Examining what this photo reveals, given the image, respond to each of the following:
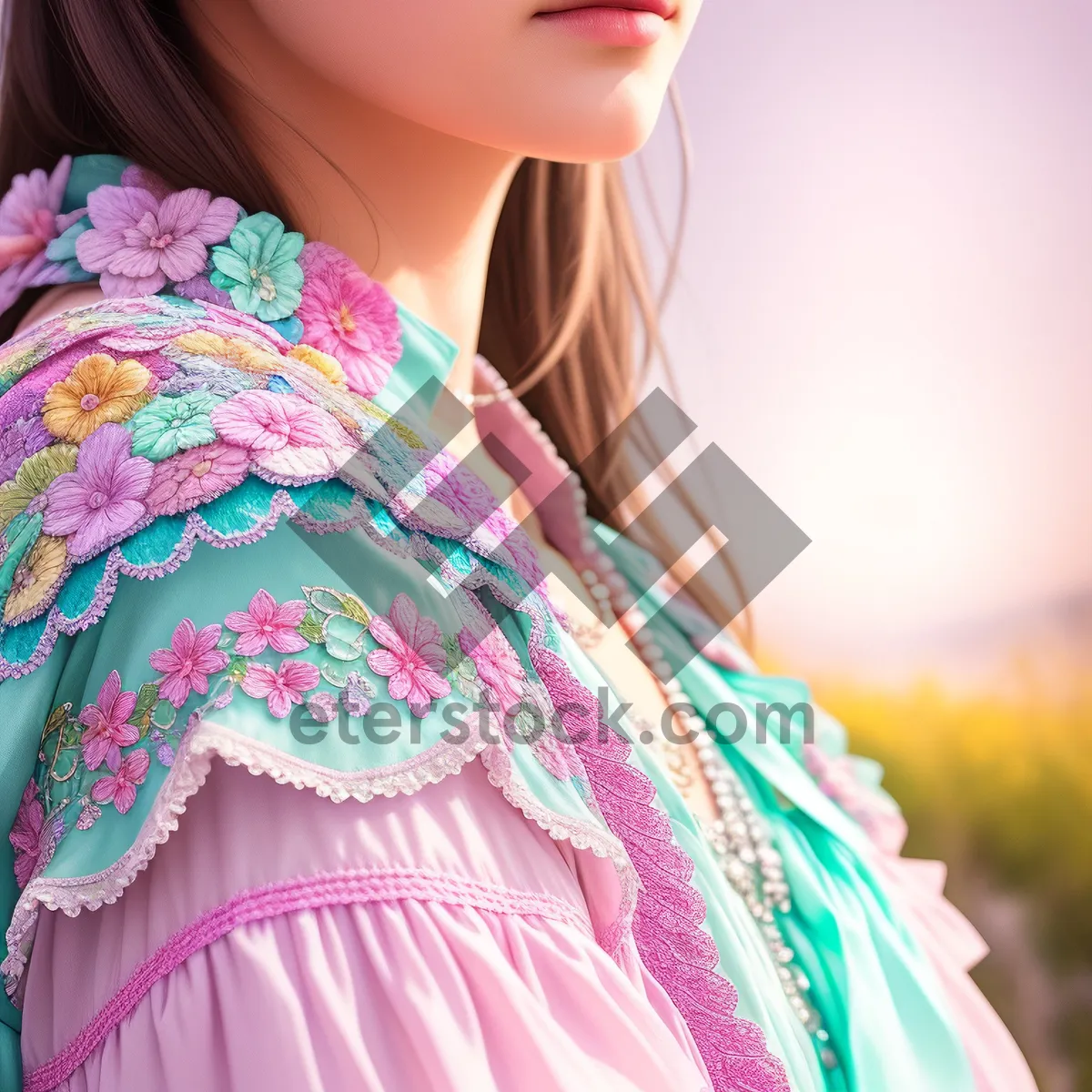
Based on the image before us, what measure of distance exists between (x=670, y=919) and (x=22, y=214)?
1.73ft

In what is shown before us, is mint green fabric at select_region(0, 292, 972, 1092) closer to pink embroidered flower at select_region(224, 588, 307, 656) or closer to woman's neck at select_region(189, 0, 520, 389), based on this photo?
pink embroidered flower at select_region(224, 588, 307, 656)

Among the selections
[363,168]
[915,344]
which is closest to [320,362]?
[363,168]

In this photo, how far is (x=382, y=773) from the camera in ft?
1.35

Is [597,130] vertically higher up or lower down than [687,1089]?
higher up

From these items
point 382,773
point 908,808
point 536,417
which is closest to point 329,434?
point 382,773

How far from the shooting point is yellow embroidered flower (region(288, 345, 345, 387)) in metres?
0.57

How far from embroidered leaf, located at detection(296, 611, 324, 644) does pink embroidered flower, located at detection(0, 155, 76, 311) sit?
13.0 inches

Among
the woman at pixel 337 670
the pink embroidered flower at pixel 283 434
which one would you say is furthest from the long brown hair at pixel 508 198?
the pink embroidered flower at pixel 283 434

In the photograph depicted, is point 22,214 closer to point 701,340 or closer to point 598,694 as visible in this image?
point 598,694

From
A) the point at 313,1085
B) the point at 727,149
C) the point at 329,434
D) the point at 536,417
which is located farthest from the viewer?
the point at 727,149

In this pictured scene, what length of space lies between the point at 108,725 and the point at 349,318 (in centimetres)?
30

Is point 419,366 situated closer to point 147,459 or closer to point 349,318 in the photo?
point 349,318

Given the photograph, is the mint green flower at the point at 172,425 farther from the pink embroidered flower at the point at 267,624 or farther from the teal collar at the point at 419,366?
the teal collar at the point at 419,366

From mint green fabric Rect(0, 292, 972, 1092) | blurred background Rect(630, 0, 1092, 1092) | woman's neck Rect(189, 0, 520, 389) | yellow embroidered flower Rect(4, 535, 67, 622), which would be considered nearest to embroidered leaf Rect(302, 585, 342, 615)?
mint green fabric Rect(0, 292, 972, 1092)
